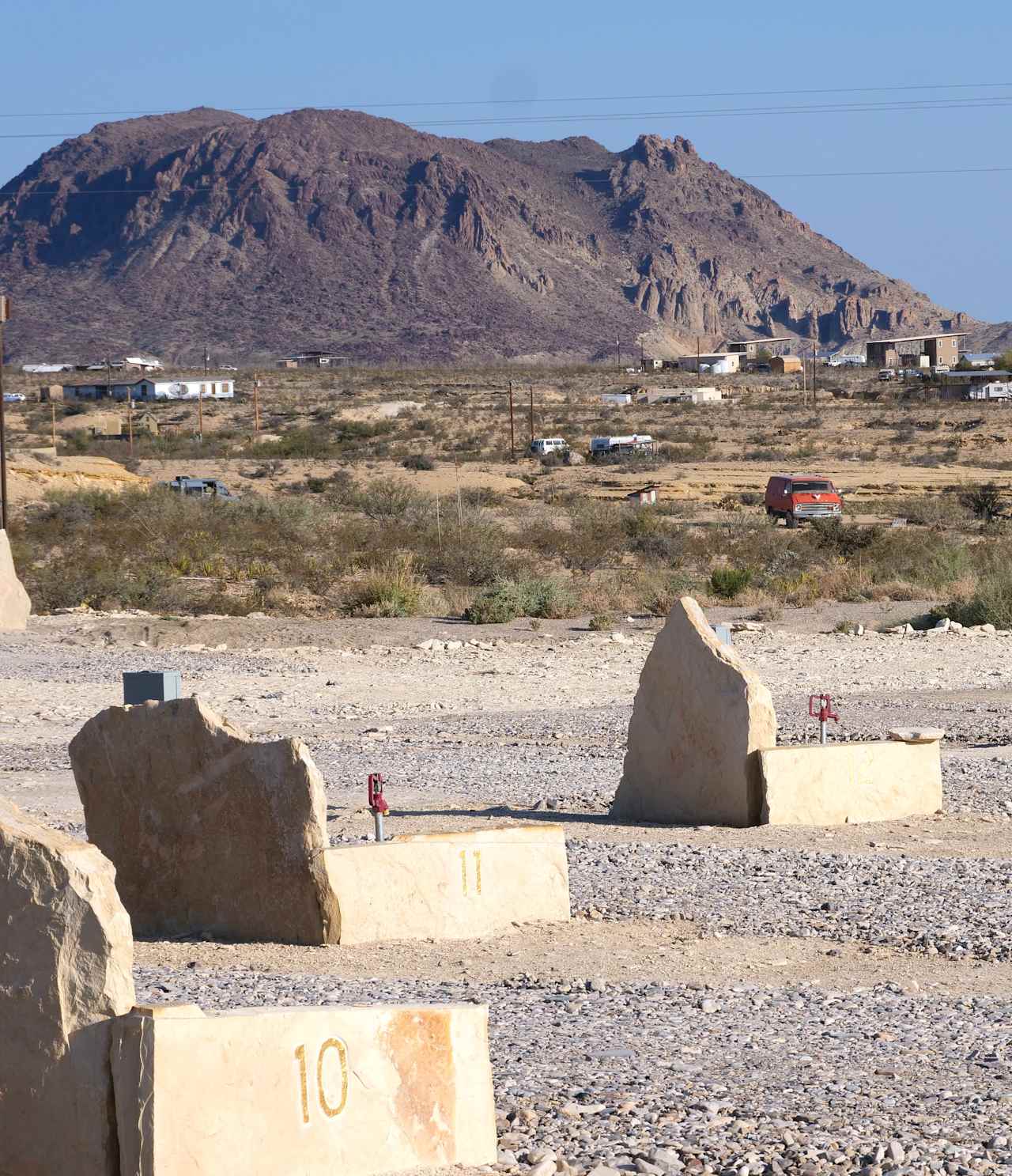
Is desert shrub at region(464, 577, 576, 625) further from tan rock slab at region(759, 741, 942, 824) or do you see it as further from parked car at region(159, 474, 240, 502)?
parked car at region(159, 474, 240, 502)

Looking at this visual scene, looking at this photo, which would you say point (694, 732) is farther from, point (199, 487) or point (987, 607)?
point (199, 487)

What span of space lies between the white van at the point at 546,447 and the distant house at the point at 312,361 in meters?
87.1

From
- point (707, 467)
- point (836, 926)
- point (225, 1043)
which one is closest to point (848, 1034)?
point (836, 926)

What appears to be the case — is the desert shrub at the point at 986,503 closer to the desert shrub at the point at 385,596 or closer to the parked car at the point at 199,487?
the parked car at the point at 199,487

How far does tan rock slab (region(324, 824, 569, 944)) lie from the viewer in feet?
25.7

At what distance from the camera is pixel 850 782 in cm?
1106

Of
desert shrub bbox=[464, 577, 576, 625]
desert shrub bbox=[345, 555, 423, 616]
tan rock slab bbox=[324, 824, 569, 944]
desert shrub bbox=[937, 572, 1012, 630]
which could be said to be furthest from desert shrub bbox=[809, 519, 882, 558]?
tan rock slab bbox=[324, 824, 569, 944]

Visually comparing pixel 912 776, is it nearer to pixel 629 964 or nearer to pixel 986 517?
pixel 629 964

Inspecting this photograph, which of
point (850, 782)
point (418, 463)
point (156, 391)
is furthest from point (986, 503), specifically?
point (156, 391)

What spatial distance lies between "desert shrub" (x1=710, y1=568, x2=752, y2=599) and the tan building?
10743 cm

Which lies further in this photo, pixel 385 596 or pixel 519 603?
pixel 385 596

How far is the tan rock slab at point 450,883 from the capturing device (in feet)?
25.7

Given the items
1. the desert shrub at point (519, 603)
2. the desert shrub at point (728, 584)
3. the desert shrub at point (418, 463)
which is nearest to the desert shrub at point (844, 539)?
the desert shrub at point (728, 584)

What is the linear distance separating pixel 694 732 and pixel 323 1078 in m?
6.46
